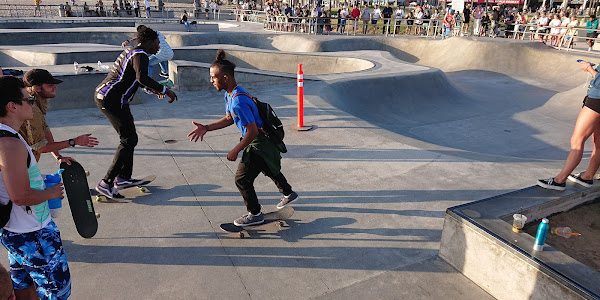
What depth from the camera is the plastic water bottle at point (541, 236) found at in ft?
9.60

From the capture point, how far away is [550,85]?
55.0 feet

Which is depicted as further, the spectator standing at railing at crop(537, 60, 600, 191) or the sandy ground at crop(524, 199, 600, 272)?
the spectator standing at railing at crop(537, 60, 600, 191)

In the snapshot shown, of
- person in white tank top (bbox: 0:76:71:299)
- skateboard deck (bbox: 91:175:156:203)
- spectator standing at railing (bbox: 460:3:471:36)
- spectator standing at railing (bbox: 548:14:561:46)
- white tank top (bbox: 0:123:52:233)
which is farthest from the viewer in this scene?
spectator standing at railing (bbox: 460:3:471:36)

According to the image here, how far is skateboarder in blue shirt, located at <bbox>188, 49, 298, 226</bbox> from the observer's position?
3766mm

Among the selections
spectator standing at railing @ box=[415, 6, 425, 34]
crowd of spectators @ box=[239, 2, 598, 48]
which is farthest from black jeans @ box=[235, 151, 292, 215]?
spectator standing at railing @ box=[415, 6, 425, 34]

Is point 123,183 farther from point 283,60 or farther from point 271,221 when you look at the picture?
point 283,60

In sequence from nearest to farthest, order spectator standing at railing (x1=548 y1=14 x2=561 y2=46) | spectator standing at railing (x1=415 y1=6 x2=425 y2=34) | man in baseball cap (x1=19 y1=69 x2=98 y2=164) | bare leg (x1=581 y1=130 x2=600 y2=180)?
man in baseball cap (x1=19 y1=69 x2=98 y2=164)
bare leg (x1=581 y1=130 x2=600 y2=180)
spectator standing at railing (x1=548 y1=14 x2=561 y2=46)
spectator standing at railing (x1=415 y1=6 x2=425 y2=34)

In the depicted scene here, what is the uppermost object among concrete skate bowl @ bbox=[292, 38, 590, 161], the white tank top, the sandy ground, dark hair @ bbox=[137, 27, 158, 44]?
dark hair @ bbox=[137, 27, 158, 44]

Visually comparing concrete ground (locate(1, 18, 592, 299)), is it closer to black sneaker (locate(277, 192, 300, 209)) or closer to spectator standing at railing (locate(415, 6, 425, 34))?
black sneaker (locate(277, 192, 300, 209))

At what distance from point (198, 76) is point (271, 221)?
7387 mm

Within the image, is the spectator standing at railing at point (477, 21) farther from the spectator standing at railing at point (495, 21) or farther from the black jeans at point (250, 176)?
the black jeans at point (250, 176)

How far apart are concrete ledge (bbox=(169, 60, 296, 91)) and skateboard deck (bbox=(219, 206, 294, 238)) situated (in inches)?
269

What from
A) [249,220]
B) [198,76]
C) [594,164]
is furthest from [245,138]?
[198,76]

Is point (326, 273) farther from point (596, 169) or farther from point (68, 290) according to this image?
point (596, 169)
